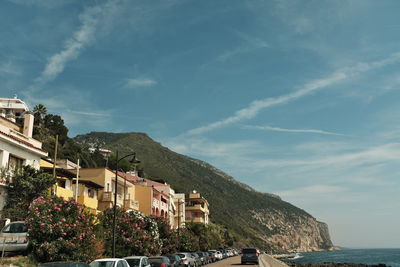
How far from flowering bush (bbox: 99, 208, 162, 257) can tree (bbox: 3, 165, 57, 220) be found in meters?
7.29

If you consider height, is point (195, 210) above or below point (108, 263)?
above

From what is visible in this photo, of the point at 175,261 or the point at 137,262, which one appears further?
the point at 175,261

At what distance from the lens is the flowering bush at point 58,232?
24.2m

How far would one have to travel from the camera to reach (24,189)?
28516mm

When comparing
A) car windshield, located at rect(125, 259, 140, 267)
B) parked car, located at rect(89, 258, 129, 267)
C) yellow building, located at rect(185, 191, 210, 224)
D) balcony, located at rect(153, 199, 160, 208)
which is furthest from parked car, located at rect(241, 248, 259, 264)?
yellow building, located at rect(185, 191, 210, 224)

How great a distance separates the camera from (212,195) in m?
190

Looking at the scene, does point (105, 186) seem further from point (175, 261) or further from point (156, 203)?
point (175, 261)

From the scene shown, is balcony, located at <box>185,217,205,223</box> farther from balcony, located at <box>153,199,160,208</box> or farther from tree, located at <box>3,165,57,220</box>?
tree, located at <box>3,165,57,220</box>

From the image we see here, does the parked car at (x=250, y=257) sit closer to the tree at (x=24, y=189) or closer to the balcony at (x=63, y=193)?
the balcony at (x=63, y=193)

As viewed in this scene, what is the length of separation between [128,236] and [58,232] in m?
11.0

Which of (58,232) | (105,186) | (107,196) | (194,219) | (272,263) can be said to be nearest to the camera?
(58,232)

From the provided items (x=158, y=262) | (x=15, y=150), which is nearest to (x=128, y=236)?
(x=158, y=262)

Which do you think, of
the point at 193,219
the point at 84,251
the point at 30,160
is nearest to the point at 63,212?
the point at 84,251

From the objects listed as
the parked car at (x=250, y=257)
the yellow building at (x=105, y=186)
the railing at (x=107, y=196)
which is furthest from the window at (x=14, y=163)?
the parked car at (x=250, y=257)
